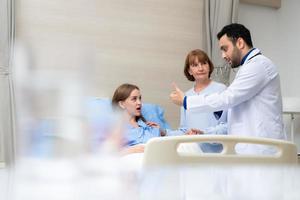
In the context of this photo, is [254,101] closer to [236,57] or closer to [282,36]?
[236,57]

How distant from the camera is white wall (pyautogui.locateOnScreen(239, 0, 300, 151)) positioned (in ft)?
13.3

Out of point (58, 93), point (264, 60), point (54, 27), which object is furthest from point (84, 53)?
point (54, 27)

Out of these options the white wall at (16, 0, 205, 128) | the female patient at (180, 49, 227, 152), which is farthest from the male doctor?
the white wall at (16, 0, 205, 128)

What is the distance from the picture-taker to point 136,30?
341cm

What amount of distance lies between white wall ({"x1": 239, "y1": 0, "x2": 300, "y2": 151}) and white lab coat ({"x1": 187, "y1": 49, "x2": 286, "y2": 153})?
2.08m

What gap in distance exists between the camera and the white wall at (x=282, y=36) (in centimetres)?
404

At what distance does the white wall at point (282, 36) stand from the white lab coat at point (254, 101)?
208cm

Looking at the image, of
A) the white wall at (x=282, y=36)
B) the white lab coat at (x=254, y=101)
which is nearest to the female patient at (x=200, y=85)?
the white lab coat at (x=254, y=101)

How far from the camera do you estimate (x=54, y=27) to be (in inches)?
121

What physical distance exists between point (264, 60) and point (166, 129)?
1.00 meters

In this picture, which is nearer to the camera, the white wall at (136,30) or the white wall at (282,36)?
the white wall at (136,30)

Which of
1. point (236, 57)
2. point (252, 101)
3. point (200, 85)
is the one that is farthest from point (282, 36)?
point (252, 101)

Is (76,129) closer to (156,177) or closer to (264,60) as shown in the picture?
(156,177)

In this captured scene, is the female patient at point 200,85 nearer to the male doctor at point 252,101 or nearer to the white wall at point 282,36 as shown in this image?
the male doctor at point 252,101
